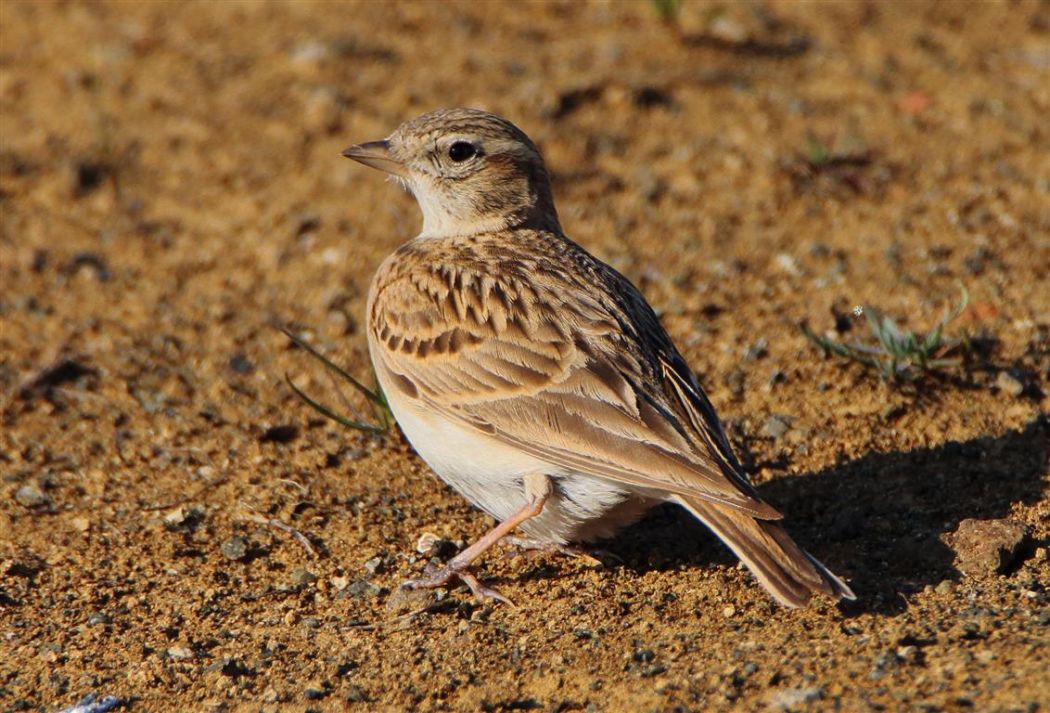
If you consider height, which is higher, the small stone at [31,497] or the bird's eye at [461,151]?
the bird's eye at [461,151]

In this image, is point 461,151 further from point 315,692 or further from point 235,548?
point 315,692

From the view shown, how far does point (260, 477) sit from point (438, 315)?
1.22 metres

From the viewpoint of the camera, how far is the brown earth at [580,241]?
4.75 m

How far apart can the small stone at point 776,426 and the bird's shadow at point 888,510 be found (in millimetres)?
346

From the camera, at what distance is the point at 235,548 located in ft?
18.4

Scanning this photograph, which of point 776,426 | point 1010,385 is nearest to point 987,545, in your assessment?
point 776,426

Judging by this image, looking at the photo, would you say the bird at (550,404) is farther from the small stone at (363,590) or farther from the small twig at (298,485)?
the small twig at (298,485)

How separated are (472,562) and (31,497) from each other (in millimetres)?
2020

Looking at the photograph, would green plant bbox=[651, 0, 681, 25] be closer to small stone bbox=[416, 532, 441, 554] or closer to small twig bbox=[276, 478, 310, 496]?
small twig bbox=[276, 478, 310, 496]

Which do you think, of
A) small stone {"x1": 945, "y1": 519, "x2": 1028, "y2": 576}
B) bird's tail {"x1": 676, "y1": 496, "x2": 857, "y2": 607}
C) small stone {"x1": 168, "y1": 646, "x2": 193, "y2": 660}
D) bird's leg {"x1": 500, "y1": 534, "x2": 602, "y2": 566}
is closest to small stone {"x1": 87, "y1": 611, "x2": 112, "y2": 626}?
small stone {"x1": 168, "y1": 646, "x2": 193, "y2": 660}

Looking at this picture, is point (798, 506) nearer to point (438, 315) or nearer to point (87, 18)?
point (438, 315)

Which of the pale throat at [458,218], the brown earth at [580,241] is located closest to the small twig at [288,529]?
the brown earth at [580,241]

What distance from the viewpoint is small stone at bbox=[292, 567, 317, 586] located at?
17.7 ft

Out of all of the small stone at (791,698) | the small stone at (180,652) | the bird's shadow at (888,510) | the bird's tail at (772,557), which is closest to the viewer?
the small stone at (791,698)
